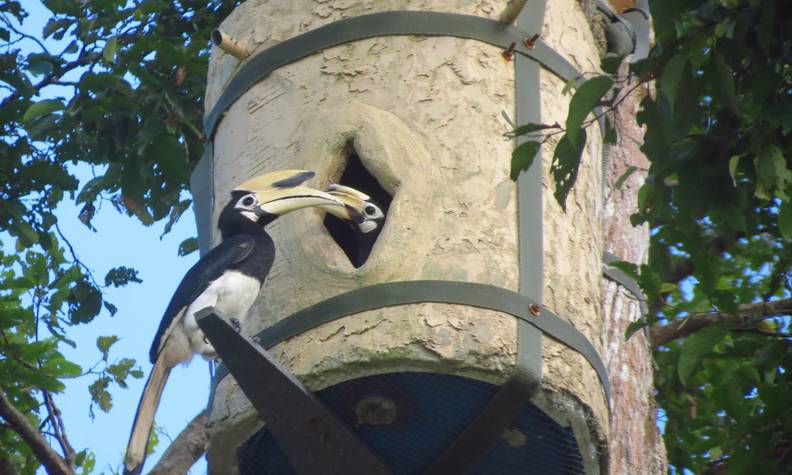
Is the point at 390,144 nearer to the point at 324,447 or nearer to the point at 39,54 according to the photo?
the point at 324,447

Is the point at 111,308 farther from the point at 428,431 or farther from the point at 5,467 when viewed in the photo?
the point at 428,431

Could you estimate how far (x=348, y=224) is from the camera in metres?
4.71

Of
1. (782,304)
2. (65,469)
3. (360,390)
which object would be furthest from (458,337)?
(782,304)

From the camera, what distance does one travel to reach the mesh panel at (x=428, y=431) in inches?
159

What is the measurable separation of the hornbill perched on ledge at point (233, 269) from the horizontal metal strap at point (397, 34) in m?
0.48

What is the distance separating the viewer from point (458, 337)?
3.88 m

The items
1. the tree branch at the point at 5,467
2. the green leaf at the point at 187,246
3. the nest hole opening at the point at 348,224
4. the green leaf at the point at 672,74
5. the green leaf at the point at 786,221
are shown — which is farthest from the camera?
the green leaf at the point at 187,246

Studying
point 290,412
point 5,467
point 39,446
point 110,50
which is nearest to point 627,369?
point 290,412

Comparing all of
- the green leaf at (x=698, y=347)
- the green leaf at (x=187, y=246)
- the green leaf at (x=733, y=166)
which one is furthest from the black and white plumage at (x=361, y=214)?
the green leaf at (x=187, y=246)

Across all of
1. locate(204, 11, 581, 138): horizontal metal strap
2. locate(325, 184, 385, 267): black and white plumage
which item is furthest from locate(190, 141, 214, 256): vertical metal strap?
locate(325, 184, 385, 267): black and white plumage

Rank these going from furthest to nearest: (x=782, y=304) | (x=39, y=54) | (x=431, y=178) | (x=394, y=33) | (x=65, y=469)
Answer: (x=39, y=54), (x=782, y=304), (x=65, y=469), (x=394, y=33), (x=431, y=178)

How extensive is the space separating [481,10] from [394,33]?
31 cm

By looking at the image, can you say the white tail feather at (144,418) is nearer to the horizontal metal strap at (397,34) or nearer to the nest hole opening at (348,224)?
the nest hole opening at (348,224)

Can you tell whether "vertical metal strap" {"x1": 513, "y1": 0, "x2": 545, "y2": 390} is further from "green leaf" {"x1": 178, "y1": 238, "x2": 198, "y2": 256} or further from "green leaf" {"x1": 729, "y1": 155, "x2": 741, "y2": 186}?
"green leaf" {"x1": 178, "y1": 238, "x2": 198, "y2": 256}
